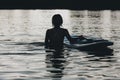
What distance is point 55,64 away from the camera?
17922 millimetres

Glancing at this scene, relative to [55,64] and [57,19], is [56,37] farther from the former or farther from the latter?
[55,64]

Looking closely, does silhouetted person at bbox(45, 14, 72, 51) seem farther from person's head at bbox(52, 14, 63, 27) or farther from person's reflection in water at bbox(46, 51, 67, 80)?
person's reflection in water at bbox(46, 51, 67, 80)

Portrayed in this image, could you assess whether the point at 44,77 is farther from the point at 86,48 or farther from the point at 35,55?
the point at 86,48

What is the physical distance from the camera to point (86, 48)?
890 inches
